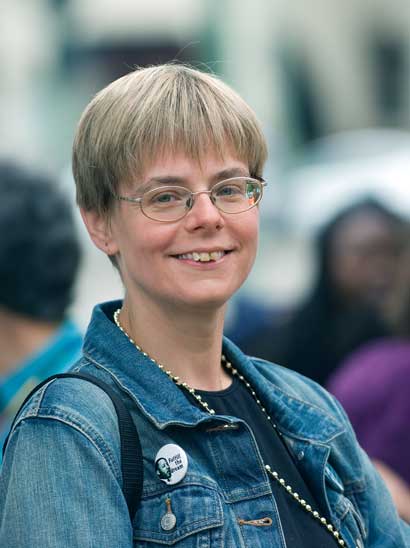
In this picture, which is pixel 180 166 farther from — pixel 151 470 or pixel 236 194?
pixel 151 470

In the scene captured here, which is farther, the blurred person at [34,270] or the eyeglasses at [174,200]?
the blurred person at [34,270]

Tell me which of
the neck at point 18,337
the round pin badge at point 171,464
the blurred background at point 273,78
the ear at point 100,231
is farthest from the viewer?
the blurred background at point 273,78

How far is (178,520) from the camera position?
7.26 ft

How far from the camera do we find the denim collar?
236 cm

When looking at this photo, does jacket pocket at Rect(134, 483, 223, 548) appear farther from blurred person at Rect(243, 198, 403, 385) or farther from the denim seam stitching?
blurred person at Rect(243, 198, 403, 385)

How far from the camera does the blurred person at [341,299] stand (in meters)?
5.85

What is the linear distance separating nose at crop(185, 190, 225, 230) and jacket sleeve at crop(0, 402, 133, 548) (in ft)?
1.62

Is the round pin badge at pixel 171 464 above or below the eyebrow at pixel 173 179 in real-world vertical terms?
below

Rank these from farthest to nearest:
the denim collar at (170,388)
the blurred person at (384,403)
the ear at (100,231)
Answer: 1. the blurred person at (384,403)
2. the ear at (100,231)
3. the denim collar at (170,388)

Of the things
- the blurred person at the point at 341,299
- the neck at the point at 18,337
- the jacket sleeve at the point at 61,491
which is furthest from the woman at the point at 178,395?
the blurred person at the point at 341,299

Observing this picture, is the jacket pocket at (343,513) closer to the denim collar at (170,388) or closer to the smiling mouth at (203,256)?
the denim collar at (170,388)

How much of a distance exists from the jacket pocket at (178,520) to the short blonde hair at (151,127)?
647mm

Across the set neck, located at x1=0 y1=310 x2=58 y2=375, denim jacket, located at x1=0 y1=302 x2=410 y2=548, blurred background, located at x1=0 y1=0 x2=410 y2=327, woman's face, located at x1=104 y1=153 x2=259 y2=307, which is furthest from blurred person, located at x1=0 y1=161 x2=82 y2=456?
blurred background, located at x1=0 y1=0 x2=410 y2=327

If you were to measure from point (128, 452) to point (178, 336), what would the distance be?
38cm
